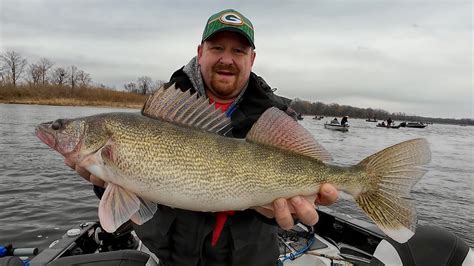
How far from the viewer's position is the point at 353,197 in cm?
268

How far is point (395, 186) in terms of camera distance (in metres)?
2.59

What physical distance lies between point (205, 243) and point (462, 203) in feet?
49.1

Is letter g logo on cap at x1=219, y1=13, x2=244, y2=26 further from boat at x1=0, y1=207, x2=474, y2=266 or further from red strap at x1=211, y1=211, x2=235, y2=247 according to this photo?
boat at x1=0, y1=207, x2=474, y2=266

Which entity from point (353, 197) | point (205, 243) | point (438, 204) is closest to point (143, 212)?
point (205, 243)

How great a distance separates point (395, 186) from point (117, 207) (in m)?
2.02

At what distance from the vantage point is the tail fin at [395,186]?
8.23 feet

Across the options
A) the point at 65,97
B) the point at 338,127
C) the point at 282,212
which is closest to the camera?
the point at 282,212

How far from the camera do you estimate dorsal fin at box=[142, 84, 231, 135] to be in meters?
2.63

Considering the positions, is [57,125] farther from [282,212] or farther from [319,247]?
[319,247]

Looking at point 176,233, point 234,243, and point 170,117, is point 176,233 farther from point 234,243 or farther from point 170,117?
point 170,117

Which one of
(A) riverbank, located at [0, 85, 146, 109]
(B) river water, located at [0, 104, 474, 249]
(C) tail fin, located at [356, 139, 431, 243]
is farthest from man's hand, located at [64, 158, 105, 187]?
(A) riverbank, located at [0, 85, 146, 109]

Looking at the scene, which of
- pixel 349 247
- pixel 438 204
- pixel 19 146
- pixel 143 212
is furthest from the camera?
pixel 19 146

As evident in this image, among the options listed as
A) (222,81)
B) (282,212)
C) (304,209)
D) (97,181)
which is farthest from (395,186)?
(97,181)

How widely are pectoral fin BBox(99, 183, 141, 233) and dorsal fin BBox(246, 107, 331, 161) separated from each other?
0.99 meters
